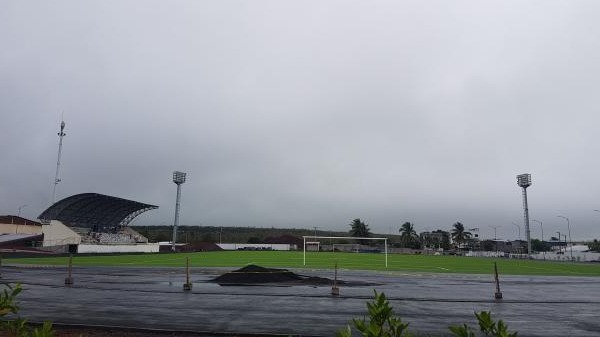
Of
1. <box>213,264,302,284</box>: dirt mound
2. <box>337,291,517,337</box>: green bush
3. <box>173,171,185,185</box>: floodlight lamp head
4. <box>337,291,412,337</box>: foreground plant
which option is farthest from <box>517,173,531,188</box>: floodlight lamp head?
<box>337,291,412,337</box>: foreground plant

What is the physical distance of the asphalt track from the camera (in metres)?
12.5

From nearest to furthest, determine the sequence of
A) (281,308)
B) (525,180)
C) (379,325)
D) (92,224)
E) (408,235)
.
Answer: (379,325), (281,308), (92,224), (525,180), (408,235)

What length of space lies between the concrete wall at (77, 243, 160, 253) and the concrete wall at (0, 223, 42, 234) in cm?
3556

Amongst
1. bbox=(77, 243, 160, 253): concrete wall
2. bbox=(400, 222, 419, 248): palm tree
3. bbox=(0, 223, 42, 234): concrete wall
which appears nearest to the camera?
bbox=(77, 243, 160, 253): concrete wall

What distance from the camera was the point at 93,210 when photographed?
3949 inches

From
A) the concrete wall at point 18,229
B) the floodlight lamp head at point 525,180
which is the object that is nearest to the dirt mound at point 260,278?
the concrete wall at point 18,229

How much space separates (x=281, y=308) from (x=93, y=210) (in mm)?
95455

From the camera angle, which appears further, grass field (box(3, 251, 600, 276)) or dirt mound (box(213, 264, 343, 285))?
grass field (box(3, 251, 600, 276))

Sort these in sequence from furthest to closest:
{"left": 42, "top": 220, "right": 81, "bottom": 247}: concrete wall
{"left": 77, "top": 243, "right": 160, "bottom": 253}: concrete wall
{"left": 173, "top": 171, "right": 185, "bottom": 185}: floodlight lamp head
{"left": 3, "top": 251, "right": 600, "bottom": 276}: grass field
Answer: {"left": 173, "top": 171, "right": 185, "bottom": 185}: floodlight lamp head, {"left": 42, "top": 220, "right": 81, "bottom": 247}: concrete wall, {"left": 77, "top": 243, "right": 160, "bottom": 253}: concrete wall, {"left": 3, "top": 251, "right": 600, "bottom": 276}: grass field

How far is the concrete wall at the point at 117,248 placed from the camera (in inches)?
2964

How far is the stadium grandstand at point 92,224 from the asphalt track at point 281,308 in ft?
205

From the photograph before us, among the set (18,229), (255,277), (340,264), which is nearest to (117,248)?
(18,229)

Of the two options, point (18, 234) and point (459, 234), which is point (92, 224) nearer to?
point (18, 234)

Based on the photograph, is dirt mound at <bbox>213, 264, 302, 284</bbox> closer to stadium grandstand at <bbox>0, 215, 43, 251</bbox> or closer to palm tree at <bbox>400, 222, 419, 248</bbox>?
stadium grandstand at <bbox>0, 215, 43, 251</bbox>
